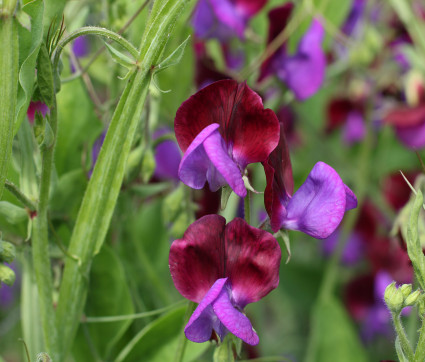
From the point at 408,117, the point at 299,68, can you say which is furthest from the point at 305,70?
the point at 408,117

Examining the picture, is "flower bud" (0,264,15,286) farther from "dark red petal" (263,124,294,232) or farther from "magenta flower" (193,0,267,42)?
"magenta flower" (193,0,267,42)

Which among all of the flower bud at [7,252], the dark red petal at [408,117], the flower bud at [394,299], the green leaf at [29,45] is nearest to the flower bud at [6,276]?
the flower bud at [7,252]

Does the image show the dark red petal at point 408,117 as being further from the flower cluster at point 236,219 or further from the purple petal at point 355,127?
the flower cluster at point 236,219

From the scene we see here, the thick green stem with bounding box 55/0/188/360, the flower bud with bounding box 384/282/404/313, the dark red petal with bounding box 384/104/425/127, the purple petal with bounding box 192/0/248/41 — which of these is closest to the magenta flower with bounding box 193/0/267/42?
the purple petal with bounding box 192/0/248/41

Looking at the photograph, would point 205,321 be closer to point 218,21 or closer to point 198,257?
point 198,257

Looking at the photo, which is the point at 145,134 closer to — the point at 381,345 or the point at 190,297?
the point at 190,297

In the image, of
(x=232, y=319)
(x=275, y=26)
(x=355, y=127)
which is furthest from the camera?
(x=355, y=127)
